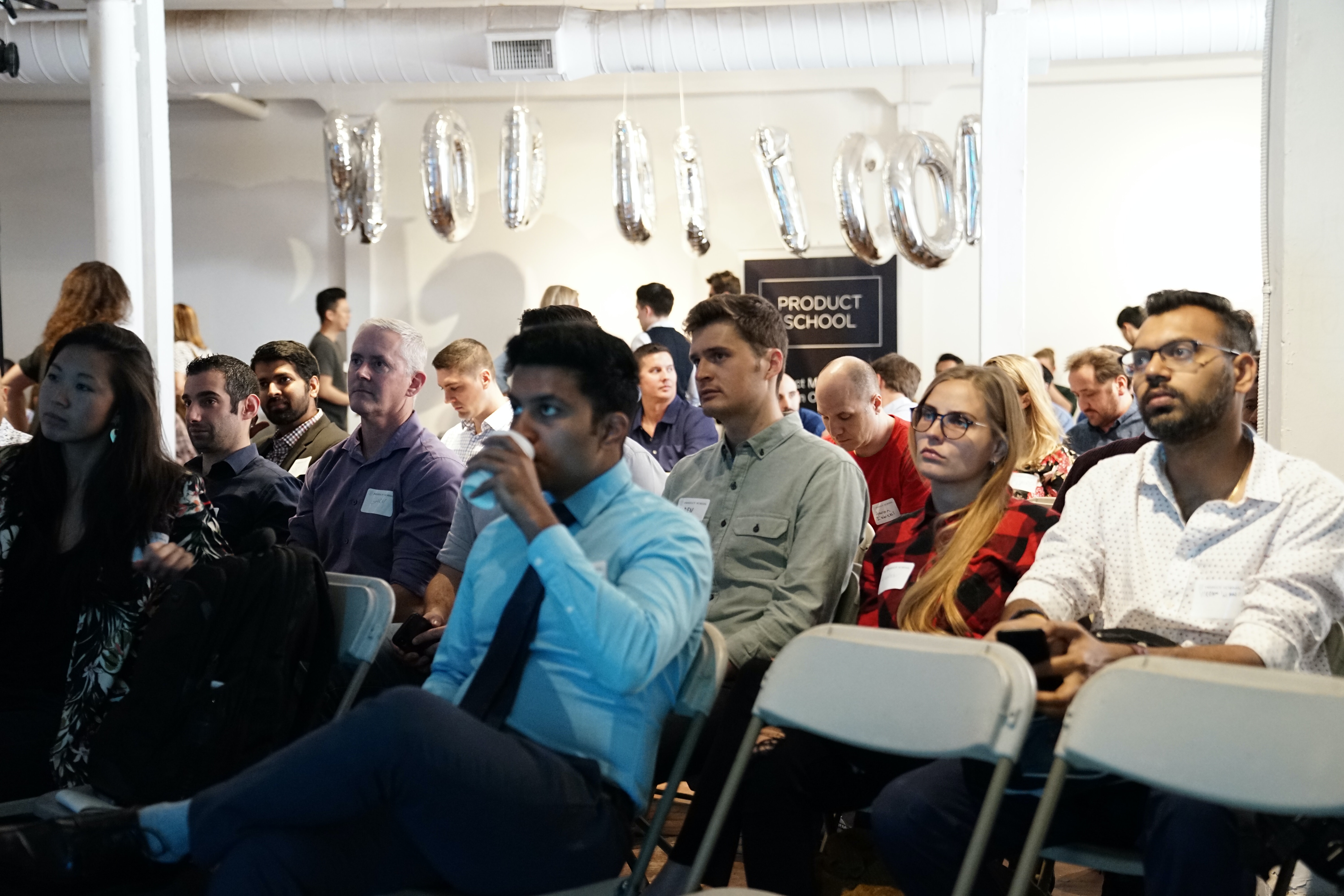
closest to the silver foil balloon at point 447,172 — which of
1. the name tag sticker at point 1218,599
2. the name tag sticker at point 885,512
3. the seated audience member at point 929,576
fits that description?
the name tag sticker at point 885,512

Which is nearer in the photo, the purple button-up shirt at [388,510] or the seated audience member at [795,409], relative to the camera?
the purple button-up shirt at [388,510]

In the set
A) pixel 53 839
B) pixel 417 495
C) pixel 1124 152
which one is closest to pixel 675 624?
pixel 53 839

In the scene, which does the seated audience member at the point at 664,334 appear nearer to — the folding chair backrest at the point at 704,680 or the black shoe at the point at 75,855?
the folding chair backrest at the point at 704,680

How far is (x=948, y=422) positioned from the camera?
2.74 metres

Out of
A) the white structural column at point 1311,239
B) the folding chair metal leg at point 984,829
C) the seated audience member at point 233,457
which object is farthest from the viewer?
the seated audience member at point 233,457

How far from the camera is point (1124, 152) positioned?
31.2 feet

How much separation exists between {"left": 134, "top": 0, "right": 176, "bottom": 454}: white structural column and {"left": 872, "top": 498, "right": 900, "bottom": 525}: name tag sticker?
122 inches

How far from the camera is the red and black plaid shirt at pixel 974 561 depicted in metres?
2.52

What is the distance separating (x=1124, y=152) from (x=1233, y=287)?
4.44ft

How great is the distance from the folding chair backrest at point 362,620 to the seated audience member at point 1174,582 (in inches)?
43.2

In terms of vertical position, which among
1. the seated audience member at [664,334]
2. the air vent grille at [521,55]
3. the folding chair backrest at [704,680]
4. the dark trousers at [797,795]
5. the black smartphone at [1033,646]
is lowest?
the dark trousers at [797,795]

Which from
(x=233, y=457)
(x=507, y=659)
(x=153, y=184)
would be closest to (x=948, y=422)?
(x=507, y=659)

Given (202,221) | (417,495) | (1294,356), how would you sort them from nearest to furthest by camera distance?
(1294,356) < (417,495) < (202,221)

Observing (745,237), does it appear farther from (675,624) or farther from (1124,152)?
(675,624)
